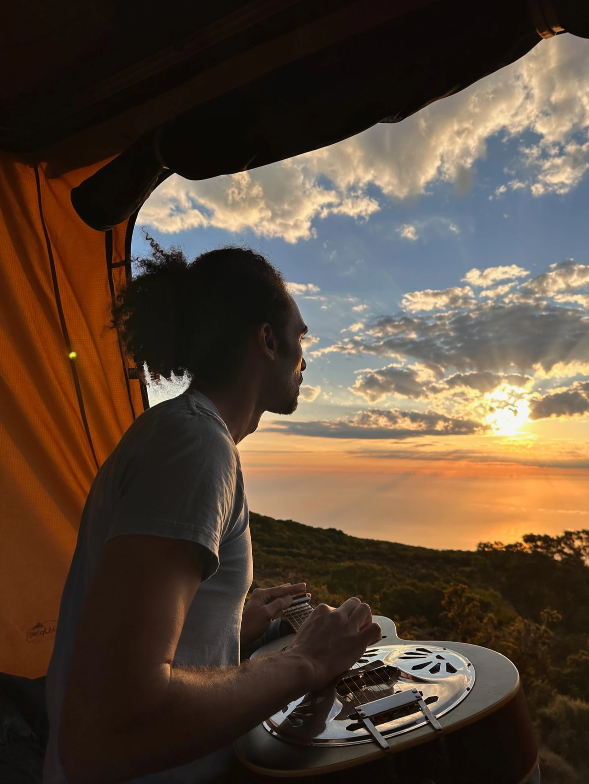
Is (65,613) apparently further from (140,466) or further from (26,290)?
(26,290)

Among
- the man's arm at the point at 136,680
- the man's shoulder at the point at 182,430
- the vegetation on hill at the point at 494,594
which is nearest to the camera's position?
the man's arm at the point at 136,680

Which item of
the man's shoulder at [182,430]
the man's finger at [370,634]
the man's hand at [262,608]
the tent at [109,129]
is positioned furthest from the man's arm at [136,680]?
the tent at [109,129]

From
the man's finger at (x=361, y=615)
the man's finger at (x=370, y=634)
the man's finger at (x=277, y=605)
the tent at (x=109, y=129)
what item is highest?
the tent at (x=109, y=129)

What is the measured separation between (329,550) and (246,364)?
1748 mm

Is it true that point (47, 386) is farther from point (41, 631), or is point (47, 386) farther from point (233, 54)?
point (233, 54)

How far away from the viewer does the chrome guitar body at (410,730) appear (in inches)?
31.8

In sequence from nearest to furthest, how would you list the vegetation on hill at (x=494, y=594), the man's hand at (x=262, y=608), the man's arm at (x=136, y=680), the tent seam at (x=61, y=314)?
the man's arm at (x=136, y=680) < the man's hand at (x=262, y=608) < the vegetation on hill at (x=494, y=594) < the tent seam at (x=61, y=314)

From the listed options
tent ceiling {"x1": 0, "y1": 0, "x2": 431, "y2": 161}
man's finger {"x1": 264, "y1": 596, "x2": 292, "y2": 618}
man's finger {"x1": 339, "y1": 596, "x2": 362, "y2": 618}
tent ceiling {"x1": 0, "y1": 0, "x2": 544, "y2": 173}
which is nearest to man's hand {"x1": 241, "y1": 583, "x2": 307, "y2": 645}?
man's finger {"x1": 264, "y1": 596, "x2": 292, "y2": 618}

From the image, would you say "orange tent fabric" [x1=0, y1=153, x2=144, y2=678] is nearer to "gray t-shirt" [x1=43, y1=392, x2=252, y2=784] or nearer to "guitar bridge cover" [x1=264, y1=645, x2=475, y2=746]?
"gray t-shirt" [x1=43, y1=392, x2=252, y2=784]

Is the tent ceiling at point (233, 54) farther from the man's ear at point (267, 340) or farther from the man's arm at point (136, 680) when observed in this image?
the man's arm at point (136, 680)

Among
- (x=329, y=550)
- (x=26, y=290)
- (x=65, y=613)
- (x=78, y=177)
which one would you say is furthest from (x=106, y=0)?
(x=329, y=550)

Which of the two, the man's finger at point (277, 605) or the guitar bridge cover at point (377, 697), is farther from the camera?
the man's finger at point (277, 605)

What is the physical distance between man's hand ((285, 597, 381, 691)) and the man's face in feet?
1.40

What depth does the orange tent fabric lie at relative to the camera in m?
1.80
